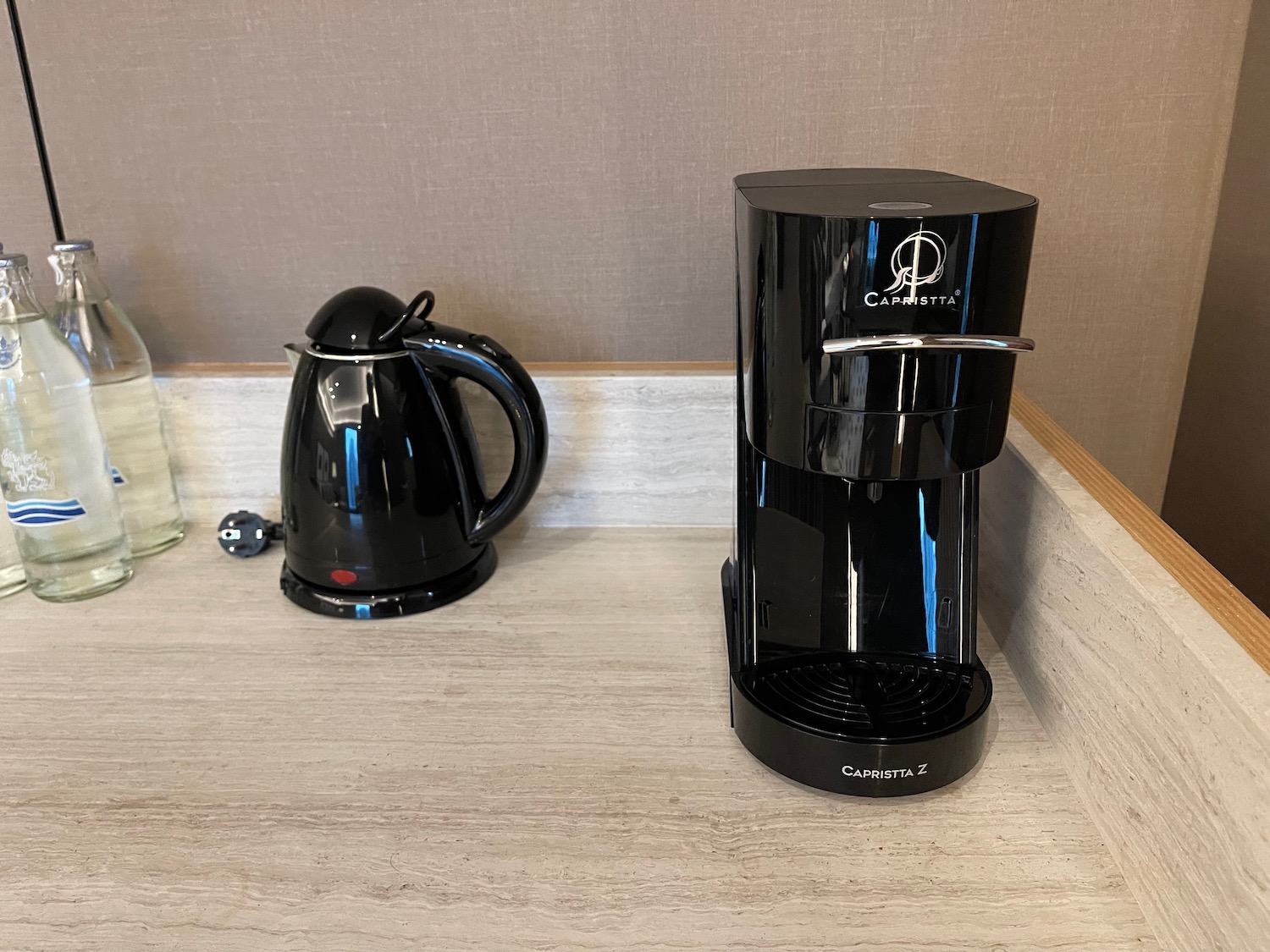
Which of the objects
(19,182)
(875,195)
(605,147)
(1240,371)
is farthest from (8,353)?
(1240,371)

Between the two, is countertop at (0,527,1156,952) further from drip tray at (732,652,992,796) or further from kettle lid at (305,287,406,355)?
kettle lid at (305,287,406,355)

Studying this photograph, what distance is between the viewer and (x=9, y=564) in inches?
31.6

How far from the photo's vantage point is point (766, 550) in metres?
0.63

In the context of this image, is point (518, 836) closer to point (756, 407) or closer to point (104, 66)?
point (756, 407)

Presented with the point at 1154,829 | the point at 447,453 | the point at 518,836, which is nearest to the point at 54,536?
the point at 447,453

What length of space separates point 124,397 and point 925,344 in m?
0.71

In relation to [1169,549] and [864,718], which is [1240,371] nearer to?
[1169,549]

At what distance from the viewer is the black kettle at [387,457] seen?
72 cm

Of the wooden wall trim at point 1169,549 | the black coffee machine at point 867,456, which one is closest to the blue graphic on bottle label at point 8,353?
the black coffee machine at point 867,456

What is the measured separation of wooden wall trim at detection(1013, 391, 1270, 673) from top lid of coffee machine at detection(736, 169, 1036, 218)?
19 centimetres

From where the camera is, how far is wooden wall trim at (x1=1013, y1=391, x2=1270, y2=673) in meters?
0.42

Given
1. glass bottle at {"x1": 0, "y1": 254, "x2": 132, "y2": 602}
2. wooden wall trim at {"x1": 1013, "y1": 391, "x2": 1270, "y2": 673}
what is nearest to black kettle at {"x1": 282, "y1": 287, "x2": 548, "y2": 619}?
glass bottle at {"x1": 0, "y1": 254, "x2": 132, "y2": 602}

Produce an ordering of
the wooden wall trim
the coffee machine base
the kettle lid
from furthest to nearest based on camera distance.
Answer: the kettle lid, the coffee machine base, the wooden wall trim

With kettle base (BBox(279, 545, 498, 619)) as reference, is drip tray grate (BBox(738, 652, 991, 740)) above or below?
above
